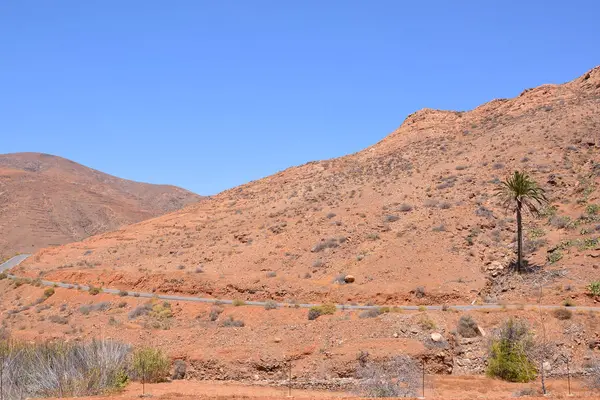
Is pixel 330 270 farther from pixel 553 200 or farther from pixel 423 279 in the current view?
pixel 553 200

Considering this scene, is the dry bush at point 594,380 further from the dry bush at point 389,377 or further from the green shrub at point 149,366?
the green shrub at point 149,366

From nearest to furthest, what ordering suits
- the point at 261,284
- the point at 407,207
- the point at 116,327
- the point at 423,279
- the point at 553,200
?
the point at 116,327, the point at 423,279, the point at 261,284, the point at 553,200, the point at 407,207

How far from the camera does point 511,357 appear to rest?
2202 centimetres

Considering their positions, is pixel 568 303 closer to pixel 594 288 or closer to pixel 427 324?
pixel 594 288

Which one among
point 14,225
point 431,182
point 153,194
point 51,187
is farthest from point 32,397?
point 153,194

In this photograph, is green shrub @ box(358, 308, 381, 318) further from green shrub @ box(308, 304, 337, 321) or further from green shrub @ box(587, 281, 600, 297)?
green shrub @ box(587, 281, 600, 297)

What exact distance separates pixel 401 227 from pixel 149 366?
86.4 ft

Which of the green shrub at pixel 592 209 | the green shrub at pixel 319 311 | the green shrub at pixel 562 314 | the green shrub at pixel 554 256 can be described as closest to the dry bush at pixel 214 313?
the green shrub at pixel 319 311

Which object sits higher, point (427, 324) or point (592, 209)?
point (592, 209)

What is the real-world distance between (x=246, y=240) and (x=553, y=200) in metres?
24.9

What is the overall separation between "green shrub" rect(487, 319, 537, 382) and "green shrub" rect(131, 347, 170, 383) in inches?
486

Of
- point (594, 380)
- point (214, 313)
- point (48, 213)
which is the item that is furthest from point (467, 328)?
point (48, 213)

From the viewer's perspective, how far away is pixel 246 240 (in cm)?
5156

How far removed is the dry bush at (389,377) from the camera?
17.7 m
